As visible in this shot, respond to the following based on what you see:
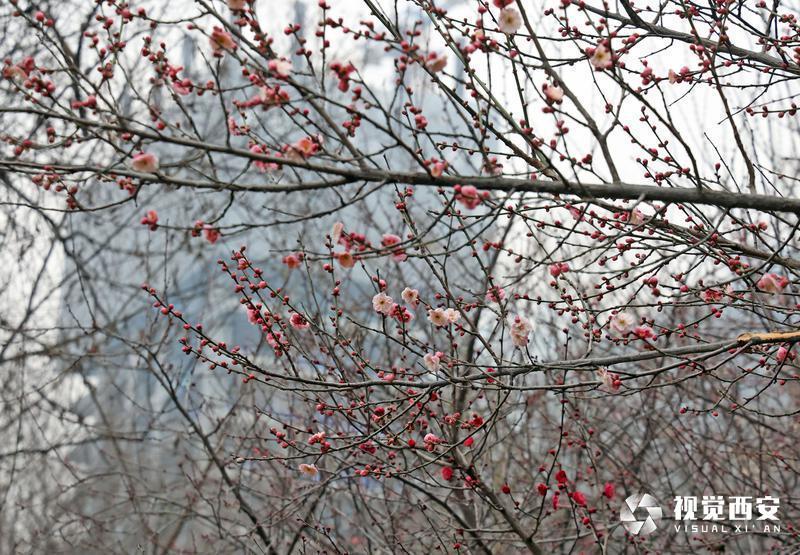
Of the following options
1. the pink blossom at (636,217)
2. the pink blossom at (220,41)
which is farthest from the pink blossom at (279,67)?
the pink blossom at (636,217)

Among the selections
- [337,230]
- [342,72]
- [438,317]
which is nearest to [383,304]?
[438,317]

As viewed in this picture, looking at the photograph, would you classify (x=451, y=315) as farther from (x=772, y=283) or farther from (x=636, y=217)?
(x=772, y=283)

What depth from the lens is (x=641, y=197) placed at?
288 cm

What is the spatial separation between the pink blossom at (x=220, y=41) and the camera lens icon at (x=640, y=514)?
318 centimetres

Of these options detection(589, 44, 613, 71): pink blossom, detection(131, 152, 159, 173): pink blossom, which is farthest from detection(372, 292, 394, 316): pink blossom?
detection(589, 44, 613, 71): pink blossom

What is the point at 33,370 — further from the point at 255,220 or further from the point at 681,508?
the point at 681,508

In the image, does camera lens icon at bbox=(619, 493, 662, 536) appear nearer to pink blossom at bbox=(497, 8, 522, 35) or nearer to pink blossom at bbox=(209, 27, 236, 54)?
pink blossom at bbox=(497, 8, 522, 35)

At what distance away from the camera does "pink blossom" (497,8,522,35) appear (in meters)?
3.26

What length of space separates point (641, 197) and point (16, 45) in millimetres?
7933

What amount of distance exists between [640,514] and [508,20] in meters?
3.53

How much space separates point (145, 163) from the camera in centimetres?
266

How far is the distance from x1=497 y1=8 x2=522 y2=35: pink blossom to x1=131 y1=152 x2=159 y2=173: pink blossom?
151cm

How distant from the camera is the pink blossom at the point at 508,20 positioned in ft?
10.7

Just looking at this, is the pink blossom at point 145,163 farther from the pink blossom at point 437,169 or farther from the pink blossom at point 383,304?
the pink blossom at point 383,304
